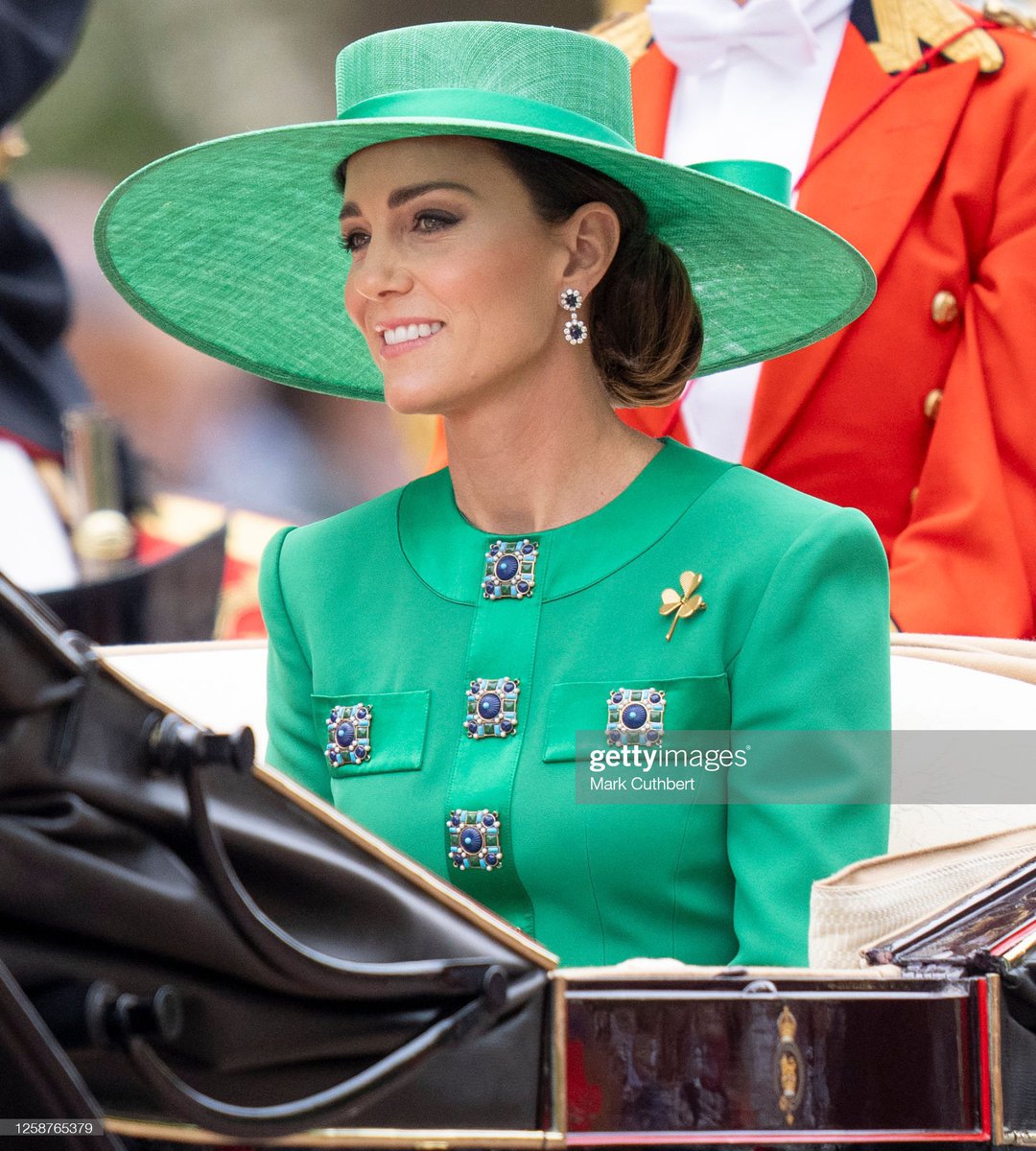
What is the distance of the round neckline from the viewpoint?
1312 millimetres

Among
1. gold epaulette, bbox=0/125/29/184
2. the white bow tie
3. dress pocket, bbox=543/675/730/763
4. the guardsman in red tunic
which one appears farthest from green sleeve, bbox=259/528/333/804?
gold epaulette, bbox=0/125/29/184

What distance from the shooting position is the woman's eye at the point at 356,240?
1.34m

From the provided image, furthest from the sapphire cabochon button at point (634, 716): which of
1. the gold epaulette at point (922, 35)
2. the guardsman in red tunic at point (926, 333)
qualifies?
the gold epaulette at point (922, 35)

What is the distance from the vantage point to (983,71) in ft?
6.70

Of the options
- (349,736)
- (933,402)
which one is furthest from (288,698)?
(933,402)

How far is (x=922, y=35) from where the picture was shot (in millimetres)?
2127

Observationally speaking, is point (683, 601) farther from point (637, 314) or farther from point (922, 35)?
point (922, 35)

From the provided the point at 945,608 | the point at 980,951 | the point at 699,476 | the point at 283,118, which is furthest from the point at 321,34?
the point at 980,951

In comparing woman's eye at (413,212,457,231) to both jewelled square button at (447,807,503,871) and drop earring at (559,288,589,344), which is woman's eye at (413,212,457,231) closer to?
drop earring at (559,288,589,344)

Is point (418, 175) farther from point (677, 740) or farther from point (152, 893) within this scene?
point (152, 893)

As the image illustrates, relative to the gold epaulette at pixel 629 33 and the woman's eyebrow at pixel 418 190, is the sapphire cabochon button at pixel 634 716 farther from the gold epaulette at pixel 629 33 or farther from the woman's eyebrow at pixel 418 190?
the gold epaulette at pixel 629 33

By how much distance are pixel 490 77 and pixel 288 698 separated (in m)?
0.52

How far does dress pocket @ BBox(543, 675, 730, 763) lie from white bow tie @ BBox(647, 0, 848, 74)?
47.1 inches

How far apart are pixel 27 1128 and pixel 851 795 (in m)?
0.72
